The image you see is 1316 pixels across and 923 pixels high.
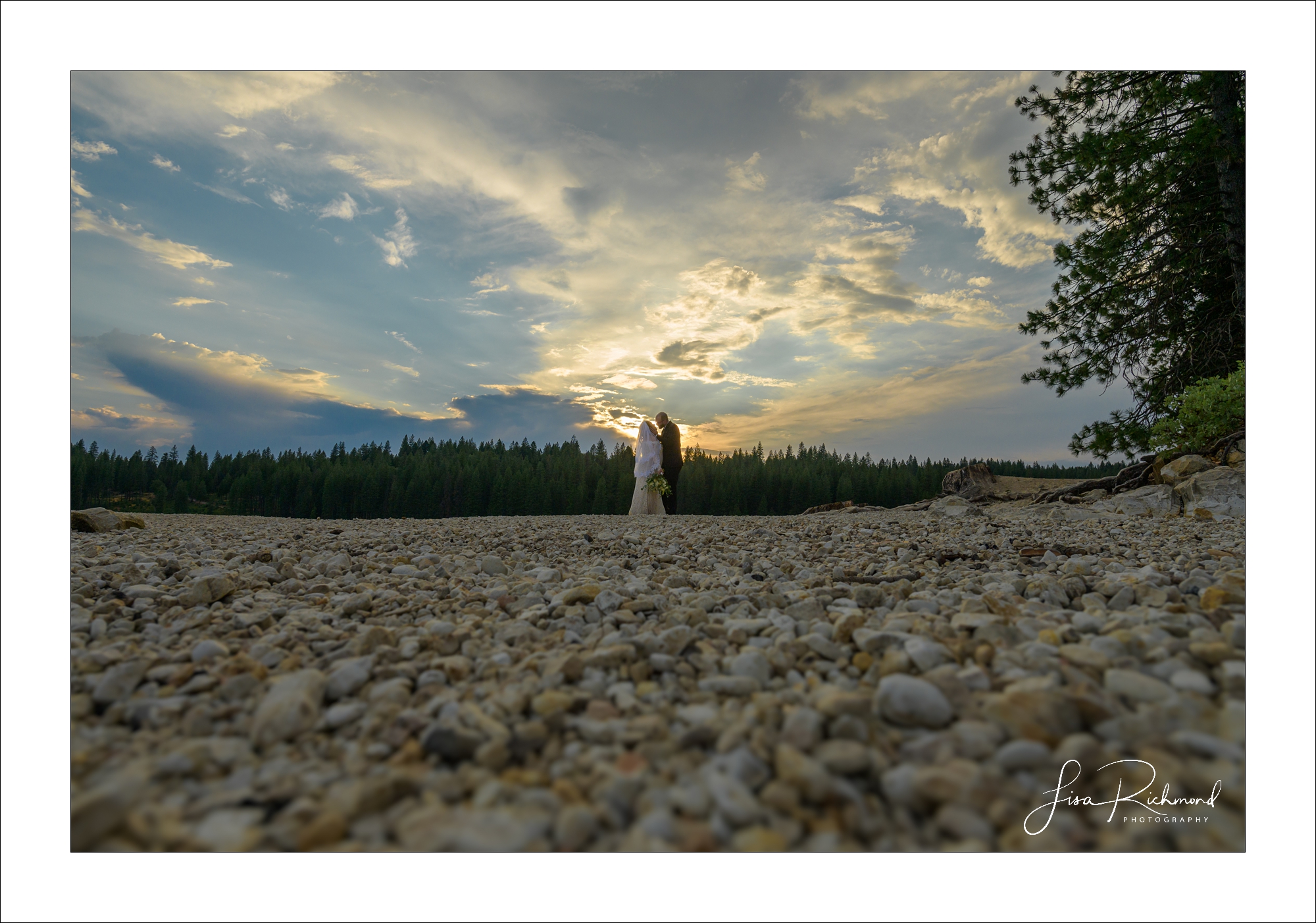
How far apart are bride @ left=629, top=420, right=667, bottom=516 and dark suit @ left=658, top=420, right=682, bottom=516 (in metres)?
0.27

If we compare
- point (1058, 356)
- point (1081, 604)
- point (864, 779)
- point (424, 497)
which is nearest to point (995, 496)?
point (1058, 356)

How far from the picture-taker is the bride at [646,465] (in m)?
13.1

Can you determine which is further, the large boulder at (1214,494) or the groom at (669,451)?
the groom at (669,451)

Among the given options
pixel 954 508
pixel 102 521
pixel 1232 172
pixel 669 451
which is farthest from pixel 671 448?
pixel 1232 172

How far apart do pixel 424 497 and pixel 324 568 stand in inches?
933

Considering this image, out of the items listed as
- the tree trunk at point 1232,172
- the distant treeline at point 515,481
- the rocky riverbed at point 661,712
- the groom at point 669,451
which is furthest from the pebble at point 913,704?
the distant treeline at point 515,481

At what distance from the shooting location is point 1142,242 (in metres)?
7.88

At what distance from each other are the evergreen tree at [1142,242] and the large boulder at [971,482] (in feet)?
7.46

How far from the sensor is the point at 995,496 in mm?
10516

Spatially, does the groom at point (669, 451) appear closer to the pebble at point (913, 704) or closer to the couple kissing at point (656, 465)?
the couple kissing at point (656, 465)

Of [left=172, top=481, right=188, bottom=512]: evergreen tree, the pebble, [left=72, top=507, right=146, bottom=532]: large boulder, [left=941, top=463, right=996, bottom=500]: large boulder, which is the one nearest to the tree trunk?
[left=941, top=463, right=996, bottom=500]: large boulder

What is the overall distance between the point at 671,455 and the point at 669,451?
0.35 feet

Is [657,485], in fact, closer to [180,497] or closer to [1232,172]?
[1232,172]
